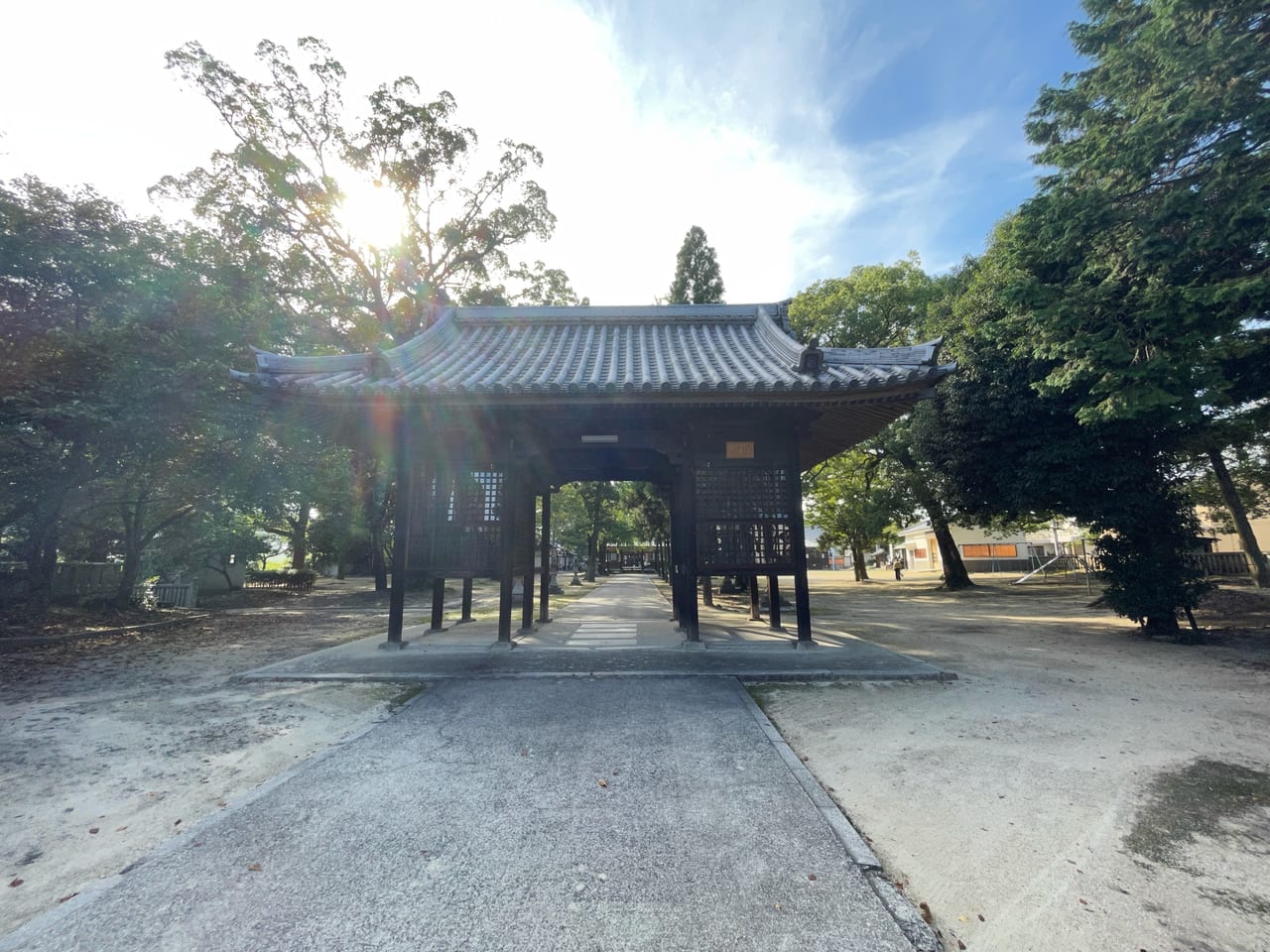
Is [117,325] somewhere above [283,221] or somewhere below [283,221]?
below

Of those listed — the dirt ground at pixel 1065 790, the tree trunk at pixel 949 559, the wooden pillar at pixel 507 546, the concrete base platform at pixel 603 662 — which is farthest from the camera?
the tree trunk at pixel 949 559

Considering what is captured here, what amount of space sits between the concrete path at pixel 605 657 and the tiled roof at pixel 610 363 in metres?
3.41

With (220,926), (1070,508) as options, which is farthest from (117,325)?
(1070,508)

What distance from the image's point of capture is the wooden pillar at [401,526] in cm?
764

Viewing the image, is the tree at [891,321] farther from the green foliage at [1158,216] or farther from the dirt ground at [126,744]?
the dirt ground at [126,744]

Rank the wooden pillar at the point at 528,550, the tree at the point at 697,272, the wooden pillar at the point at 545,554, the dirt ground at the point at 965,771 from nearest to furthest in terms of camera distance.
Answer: the dirt ground at the point at 965,771, the wooden pillar at the point at 528,550, the wooden pillar at the point at 545,554, the tree at the point at 697,272

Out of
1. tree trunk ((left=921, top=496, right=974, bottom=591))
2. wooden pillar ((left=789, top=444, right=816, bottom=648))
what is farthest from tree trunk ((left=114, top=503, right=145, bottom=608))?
tree trunk ((left=921, top=496, right=974, bottom=591))

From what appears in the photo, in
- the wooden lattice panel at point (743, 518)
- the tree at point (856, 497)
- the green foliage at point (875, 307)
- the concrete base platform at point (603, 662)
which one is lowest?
Answer: the concrete base platform at point (603, 662)

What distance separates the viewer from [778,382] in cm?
658

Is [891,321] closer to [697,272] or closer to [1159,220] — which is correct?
[697,272]

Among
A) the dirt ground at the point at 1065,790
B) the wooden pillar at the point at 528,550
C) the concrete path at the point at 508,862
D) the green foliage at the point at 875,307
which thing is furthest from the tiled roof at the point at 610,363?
the green foliage at the point at 875,307

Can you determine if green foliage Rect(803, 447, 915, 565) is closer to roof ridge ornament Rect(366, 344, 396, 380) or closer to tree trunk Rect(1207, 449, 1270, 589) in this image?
tree trunk Rect(1207, 449, 1270, 589)

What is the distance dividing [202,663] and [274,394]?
14.6 ft

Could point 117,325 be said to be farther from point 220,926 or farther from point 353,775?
point 220,926
